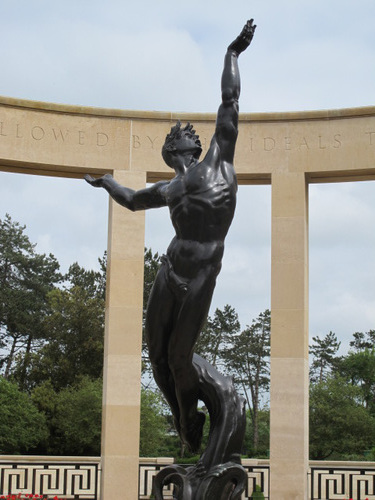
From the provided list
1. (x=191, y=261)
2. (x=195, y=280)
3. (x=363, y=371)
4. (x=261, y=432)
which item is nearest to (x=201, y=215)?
(x=191, y=261)

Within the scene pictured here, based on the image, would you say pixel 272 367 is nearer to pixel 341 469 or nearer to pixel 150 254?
pixel 341 469

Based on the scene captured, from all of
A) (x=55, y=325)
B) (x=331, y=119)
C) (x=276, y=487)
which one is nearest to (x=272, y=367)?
(x=276, y=487)

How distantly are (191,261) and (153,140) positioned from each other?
1464 cm

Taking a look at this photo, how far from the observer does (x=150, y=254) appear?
67562 mm

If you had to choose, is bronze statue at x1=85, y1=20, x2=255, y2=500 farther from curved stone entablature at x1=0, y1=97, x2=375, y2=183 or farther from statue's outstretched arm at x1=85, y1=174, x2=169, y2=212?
curved stone entablature at x1=0, y1=97, x2=375, y2=183

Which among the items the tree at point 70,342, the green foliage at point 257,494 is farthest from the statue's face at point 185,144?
the tree at point 70,342

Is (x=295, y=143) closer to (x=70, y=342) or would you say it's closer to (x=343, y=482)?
(x=343, y=482)

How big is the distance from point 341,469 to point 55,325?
1586 inches

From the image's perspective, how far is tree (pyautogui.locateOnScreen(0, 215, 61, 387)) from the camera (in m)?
64.4

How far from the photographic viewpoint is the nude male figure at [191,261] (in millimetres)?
10516

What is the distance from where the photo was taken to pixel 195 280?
10.5 m

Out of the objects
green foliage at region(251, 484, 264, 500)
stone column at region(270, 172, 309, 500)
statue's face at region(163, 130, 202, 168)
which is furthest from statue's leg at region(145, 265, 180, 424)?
green foliage at region(251, 484, 264, 500)

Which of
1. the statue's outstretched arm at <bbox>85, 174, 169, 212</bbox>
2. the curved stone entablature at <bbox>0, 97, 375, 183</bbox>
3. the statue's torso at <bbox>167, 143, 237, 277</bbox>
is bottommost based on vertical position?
the statue's torso at <bbox>167, 143, 237, 277</bbox>

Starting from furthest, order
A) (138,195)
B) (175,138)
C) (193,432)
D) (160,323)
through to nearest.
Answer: (138,195) < (175,138) < (193,432) < (160,323)
